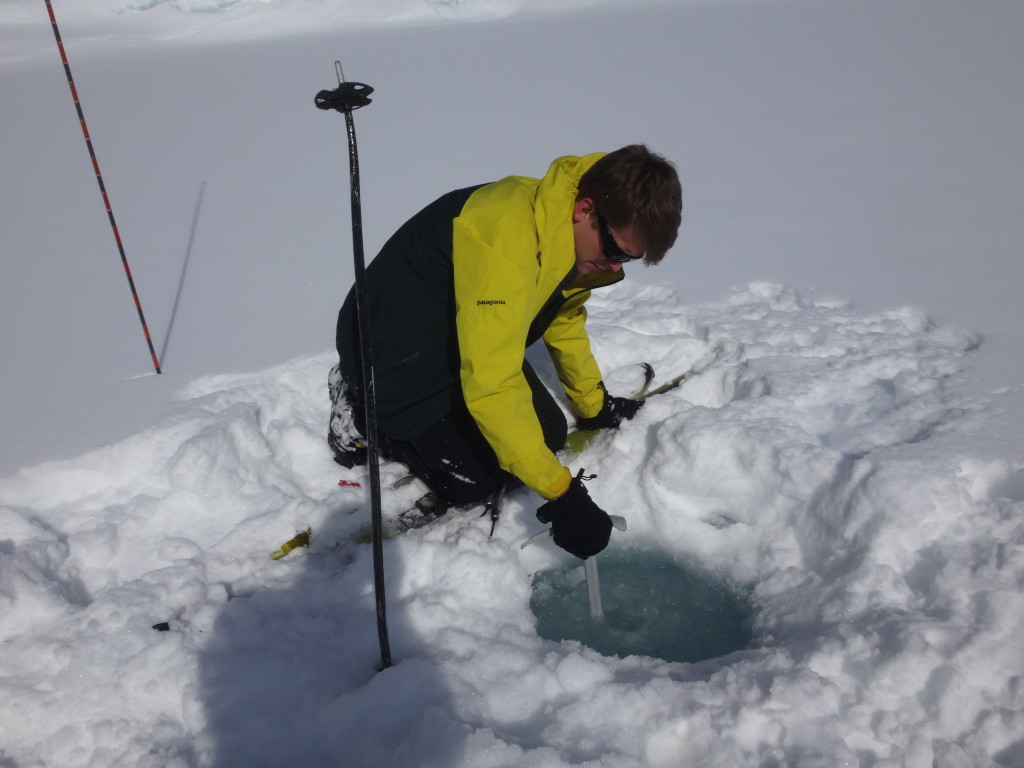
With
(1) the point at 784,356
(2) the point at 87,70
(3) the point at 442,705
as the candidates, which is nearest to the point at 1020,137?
(1) the point at 784,356

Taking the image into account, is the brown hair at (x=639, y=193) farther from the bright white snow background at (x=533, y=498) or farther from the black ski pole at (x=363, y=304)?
the bright white snow background at (x=533, y=498)

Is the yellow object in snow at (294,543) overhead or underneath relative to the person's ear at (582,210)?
underneath

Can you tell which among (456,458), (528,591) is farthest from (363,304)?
(528,591)

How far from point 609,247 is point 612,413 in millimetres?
1068

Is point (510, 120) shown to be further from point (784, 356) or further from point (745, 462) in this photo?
point (745, 462)

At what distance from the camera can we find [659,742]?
6.06 feet

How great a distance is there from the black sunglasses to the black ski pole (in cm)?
67

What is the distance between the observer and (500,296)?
1996 mm

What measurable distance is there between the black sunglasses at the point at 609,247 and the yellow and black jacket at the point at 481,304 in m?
0.09

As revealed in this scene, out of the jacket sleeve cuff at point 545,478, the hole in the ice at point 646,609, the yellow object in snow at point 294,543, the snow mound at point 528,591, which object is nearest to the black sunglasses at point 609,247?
the jacket sleeve cuff at point 545,478

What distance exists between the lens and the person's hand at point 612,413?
3033 mm

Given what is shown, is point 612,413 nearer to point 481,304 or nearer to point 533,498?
point 533,498

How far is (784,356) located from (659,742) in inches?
75.0

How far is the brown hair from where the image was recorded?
6.40ft
